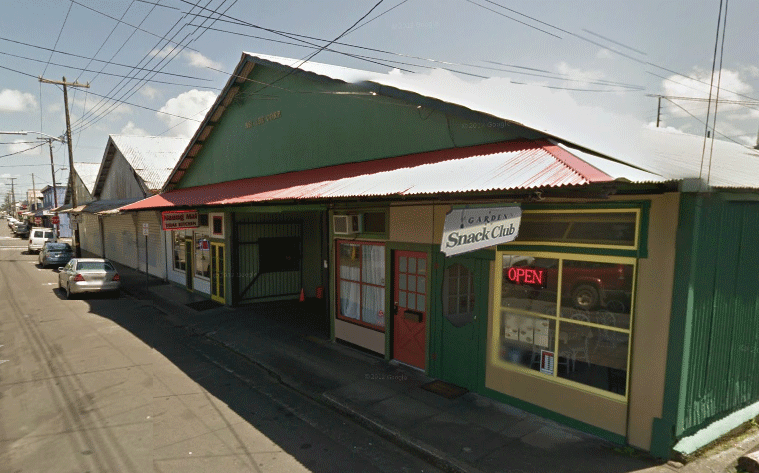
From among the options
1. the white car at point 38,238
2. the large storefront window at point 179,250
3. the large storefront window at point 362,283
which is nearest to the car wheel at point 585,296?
the large storefront window at point 362,283

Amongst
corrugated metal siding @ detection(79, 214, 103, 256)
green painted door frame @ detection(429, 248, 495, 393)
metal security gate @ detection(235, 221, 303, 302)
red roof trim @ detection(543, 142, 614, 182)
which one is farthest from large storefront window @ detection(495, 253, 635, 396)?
corrugated metal siding @ detection(79, 214, 103, 256)

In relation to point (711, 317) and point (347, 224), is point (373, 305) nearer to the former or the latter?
point (347, 224)

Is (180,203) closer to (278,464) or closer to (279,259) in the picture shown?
(279,259)

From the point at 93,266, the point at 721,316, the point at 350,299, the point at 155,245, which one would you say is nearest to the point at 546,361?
the point at 721,316

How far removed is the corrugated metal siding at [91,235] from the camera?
3359cm

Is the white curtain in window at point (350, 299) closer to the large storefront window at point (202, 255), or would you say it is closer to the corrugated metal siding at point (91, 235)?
the large storefront window at point (202, 255)

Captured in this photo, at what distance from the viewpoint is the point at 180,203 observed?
1409cm

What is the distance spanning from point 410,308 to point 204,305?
9.31 meters

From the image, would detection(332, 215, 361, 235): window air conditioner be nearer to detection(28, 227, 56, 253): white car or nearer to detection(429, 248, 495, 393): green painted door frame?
detection(429, 248, 495, 393): green painted door frame

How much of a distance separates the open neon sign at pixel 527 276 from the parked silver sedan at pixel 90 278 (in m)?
16.0

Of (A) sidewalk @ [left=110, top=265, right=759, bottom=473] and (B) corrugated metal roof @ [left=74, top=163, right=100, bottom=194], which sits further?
(B) corrugated metal roof @ [left=74, top=163, right=100, bottom=194]

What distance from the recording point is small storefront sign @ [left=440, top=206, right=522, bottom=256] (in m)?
5.84

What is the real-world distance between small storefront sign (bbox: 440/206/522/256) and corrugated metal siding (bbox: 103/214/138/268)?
79.1ft

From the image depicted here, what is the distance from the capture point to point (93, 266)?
17141 millimetres
